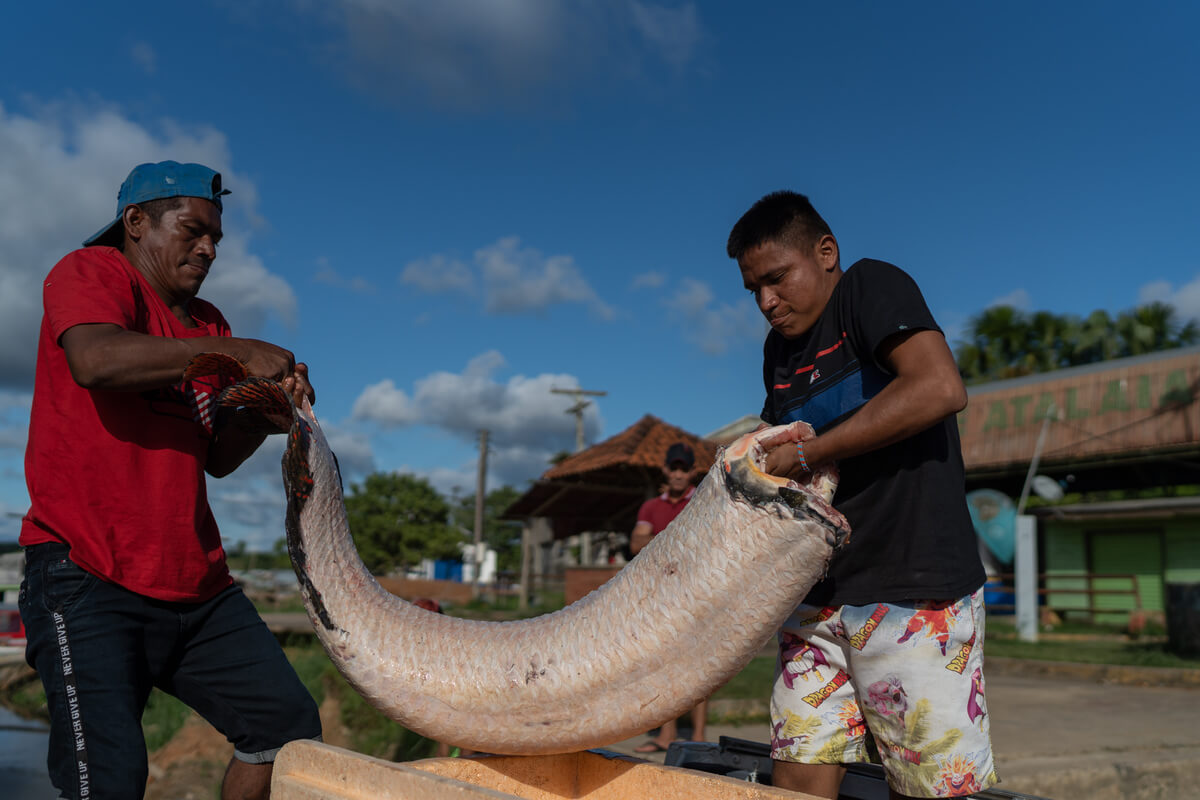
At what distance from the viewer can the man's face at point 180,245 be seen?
2.15 meters

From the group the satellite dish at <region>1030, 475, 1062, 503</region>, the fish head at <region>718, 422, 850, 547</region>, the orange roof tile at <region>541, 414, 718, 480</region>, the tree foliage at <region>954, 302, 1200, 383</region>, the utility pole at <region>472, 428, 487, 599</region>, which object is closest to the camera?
the fish head at <region>718, 422, 850, 547</region>

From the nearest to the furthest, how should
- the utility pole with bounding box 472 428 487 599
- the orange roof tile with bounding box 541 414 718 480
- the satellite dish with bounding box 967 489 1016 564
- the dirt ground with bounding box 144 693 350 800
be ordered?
the dirt ground with bounding box 144 693 350 800 → the orange roof tile with bounding box 541 414 718 480 → the satellite dish with bounding box 967 489 1016 564 → the utility pole with bounding box 472 428 487 599

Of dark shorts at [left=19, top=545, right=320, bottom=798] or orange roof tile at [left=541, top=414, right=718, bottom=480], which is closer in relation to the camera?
dark shorts at [left=19, top=545, right=320, bottom=798]

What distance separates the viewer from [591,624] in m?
1.65

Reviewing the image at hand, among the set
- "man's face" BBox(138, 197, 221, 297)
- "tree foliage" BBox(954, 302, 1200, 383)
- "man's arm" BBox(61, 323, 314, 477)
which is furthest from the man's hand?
"tree foliage" BBox(954, 302, 1200, 383)

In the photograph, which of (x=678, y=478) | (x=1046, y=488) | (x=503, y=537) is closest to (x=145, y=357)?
(x=678, y=478)

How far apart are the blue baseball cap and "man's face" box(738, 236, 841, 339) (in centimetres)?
132

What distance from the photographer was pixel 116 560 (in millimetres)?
1928

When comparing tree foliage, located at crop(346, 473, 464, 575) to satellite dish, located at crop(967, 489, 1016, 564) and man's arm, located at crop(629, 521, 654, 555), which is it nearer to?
satellite dish, located at crop(967, 489, 1016, 564)

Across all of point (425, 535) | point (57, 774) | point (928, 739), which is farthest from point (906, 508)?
point (425, 535)

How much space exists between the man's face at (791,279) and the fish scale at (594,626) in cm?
45

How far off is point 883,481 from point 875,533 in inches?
4.6

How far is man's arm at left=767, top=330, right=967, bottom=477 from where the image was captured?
1.64 meters

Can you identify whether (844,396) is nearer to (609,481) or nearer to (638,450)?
(638,450)
